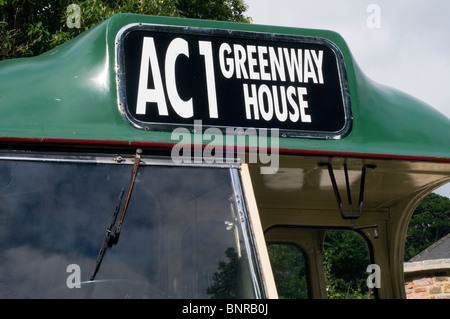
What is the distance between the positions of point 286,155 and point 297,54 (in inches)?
23.3

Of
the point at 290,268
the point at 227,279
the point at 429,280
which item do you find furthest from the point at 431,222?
the point at 227,279

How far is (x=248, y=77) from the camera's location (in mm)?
3625

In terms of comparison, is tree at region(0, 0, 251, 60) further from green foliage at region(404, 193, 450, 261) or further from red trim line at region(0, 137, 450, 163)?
green foliage at region(404, 193, 450, 261)

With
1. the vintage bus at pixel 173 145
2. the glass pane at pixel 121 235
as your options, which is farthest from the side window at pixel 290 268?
the glass pane at pixel 121 235

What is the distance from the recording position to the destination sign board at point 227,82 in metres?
A: 3.44

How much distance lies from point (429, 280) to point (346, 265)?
8771 mm

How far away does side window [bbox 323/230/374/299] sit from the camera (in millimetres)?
5871

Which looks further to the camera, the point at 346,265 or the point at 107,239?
the point at 346,265

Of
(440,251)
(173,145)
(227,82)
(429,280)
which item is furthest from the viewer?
(440,251)

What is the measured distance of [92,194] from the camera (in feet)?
10.3

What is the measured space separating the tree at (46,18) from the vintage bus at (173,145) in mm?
6873

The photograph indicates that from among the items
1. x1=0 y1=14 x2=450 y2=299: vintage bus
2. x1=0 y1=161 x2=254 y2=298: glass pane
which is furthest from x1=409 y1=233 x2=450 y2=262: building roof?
x1=0 y1=161 x2=254 y2=298: glass pane

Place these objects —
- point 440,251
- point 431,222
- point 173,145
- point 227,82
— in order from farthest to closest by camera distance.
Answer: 1. point 431,222
2. point 440,251
3. point 227,82
4. point 173,145

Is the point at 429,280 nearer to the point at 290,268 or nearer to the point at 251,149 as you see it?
the point at 290,268
